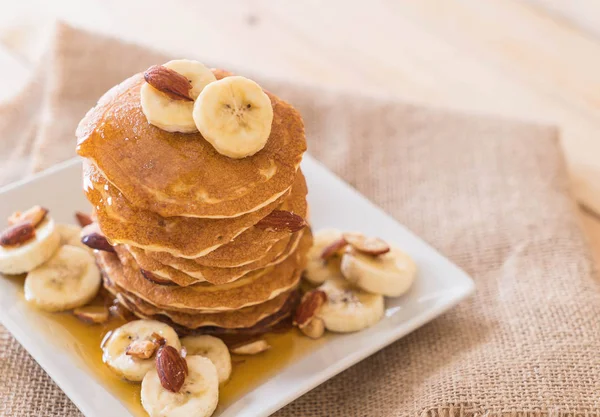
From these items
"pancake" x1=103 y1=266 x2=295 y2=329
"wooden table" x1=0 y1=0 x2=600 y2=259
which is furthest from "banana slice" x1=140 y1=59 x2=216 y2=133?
"wooden table" x1=0 y1=0 x2=600 y2=259

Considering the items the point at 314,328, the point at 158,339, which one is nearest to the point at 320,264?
the point at 314,328

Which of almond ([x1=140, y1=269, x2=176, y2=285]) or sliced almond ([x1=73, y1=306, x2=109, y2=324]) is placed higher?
almond ([x1=140, y1=269, x2=176, y2=285])

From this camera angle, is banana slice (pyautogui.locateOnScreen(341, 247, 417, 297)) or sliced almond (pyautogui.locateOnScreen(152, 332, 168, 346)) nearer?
sliced almond (pyautogui.locateOnScreen(152, 332, 168, 346))

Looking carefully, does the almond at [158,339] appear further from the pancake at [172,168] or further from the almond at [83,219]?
the almond at [83,219]

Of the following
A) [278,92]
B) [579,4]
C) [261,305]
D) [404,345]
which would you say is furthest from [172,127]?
[579,4]

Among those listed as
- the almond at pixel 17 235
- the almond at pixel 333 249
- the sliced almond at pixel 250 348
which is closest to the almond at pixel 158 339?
the sliced almond at pixel 250 348

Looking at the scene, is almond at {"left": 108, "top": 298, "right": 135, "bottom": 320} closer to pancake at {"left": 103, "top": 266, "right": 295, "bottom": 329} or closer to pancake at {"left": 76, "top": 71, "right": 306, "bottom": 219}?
pancake at {"left": 103, "top": 266, "right": 295, "bottom": 329}
